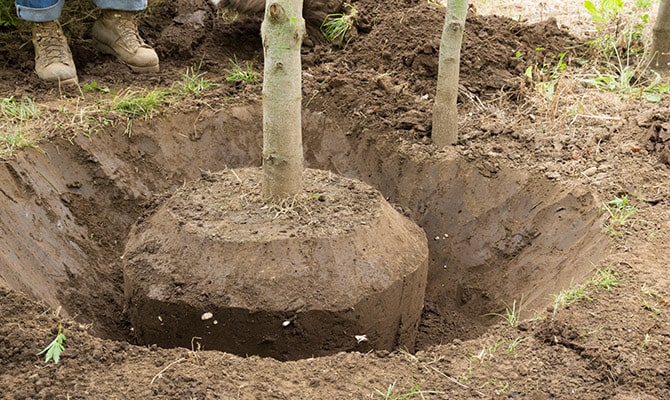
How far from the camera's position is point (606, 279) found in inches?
128

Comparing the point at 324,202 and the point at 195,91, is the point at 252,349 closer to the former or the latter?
the point at 324,202

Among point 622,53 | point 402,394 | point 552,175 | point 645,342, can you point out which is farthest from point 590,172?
point 402,394

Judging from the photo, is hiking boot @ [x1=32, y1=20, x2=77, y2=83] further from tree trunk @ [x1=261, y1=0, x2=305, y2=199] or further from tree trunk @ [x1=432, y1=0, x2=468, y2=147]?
tree trunk @ [x1=432, y1=0, x2=468, y2=147]

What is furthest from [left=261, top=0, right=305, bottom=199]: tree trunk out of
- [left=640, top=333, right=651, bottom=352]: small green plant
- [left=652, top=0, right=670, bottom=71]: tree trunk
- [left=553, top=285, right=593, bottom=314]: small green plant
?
[left=652, top=0, right=670, bottom=71]: tree trunk

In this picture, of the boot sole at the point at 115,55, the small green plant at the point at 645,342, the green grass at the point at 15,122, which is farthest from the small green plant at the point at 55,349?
the boot sole at the point at 115,55

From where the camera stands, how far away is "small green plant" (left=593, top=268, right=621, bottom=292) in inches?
127

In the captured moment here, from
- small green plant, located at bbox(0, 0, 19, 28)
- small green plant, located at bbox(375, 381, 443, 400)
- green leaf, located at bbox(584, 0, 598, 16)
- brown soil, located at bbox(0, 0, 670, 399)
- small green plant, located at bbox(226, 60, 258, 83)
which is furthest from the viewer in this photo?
green leaf, located at bbox(584, 0, 598, 16)

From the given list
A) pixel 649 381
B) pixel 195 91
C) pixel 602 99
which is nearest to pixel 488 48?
pixel 602 99

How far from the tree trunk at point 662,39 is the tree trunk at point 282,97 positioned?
286 cm

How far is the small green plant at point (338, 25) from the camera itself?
5793mm

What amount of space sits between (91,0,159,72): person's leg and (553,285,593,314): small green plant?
3451mm

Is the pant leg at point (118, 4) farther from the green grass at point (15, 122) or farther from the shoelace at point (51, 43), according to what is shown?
the green grass at point (15, 122)

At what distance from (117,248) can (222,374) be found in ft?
6.55

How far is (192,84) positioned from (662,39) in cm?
305
